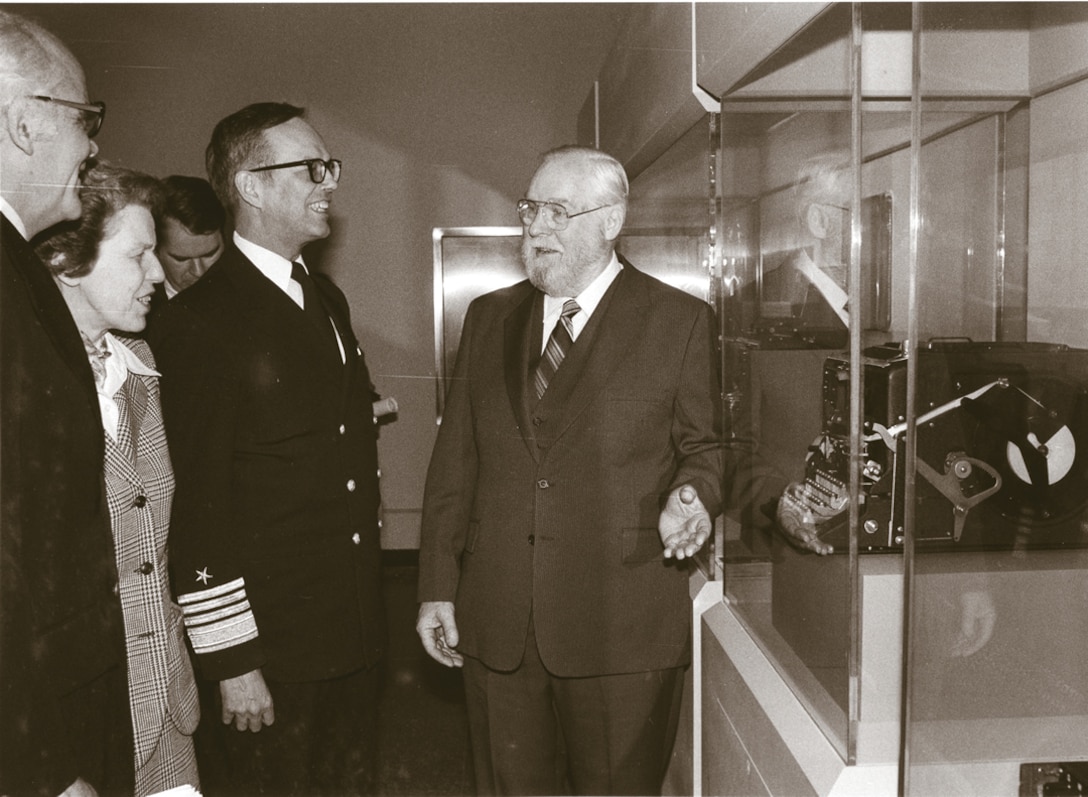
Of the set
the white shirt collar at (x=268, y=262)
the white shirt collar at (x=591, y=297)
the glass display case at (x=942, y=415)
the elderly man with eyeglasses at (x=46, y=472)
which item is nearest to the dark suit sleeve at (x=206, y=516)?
the white shirt collar at (x=268, y=262)

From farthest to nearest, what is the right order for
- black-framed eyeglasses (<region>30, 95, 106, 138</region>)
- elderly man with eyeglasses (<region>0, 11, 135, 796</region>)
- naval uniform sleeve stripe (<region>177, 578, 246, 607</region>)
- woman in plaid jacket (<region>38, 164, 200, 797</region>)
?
naval uniform sleeve stripe (<region>177, 578, 246, 607</region>), woman in plaid jacket (<region>38, 164, 200, 797</region>), black-framed eyeglasses (<region>30, 95, 106, 138</region>), elderly man with eyeglasses (<region>0, 11, 135, 796</region>)

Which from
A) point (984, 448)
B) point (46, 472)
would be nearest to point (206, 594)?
point (46, 472)

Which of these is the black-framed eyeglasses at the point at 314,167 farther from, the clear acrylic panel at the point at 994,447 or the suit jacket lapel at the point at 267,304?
the clear acrylic panel at the point at 994,447

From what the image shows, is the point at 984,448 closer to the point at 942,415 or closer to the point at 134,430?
the point at 942,415

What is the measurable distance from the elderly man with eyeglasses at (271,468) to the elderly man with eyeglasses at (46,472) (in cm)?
38

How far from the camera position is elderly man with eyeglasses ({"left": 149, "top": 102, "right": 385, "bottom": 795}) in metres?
1.69

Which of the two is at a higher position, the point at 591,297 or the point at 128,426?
the point at 591,297

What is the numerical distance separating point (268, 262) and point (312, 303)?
0.13m

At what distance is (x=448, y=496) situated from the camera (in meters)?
1.90

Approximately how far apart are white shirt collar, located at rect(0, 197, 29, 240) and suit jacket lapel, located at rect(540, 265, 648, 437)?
989 millimetres

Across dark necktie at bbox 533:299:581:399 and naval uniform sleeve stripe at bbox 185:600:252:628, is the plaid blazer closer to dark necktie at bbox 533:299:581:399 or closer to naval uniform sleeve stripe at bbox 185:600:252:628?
naval uniform sleeve stripe at bbox 185:600:252:628

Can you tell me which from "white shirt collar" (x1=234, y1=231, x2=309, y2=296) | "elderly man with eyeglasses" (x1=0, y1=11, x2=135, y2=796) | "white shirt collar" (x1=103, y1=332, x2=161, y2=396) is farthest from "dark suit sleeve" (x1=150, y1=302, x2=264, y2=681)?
"elderly man with eyeglasses" (x1=0, y1=11, x2=135, y2=796)

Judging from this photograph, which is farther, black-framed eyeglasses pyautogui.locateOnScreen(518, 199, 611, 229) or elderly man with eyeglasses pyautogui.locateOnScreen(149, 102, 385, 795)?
black-framed eyeglasses pyautogui.locateOnScreen(518, 199, 611, 229)

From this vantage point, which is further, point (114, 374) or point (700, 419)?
point (700, 419)
